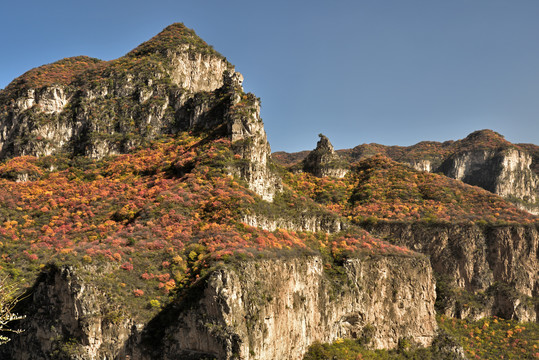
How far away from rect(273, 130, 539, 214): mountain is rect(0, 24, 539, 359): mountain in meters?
63.0

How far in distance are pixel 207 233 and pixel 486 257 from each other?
70.3 metres

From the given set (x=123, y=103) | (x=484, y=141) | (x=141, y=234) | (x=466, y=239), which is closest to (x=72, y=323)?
(x=141, y=234)

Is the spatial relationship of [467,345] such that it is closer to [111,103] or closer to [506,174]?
[111,103]

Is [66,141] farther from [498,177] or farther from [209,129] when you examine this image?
[498,177]

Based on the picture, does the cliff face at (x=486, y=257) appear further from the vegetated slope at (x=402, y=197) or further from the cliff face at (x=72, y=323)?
the cliff face at (x=72, y=323)

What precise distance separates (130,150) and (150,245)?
152ft

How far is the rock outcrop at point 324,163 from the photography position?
370 feet

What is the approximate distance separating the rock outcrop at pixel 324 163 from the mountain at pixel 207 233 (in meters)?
0.47

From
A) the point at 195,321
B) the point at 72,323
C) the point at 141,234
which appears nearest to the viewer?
the point at 195,321

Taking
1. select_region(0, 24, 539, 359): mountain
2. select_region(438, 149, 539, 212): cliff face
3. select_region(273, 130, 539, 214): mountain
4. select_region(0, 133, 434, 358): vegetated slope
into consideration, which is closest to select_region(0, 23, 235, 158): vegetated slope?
select_region(0, 24, 539, 359): mountain

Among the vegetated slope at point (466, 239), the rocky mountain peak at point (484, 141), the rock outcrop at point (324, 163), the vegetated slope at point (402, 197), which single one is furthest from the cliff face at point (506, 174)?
the rock outcrop at point (324, 163)

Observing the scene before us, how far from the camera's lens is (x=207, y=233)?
5300 centimetres

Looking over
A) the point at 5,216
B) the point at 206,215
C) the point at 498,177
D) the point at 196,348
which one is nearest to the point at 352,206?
the point at 206,215

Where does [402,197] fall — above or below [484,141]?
below
